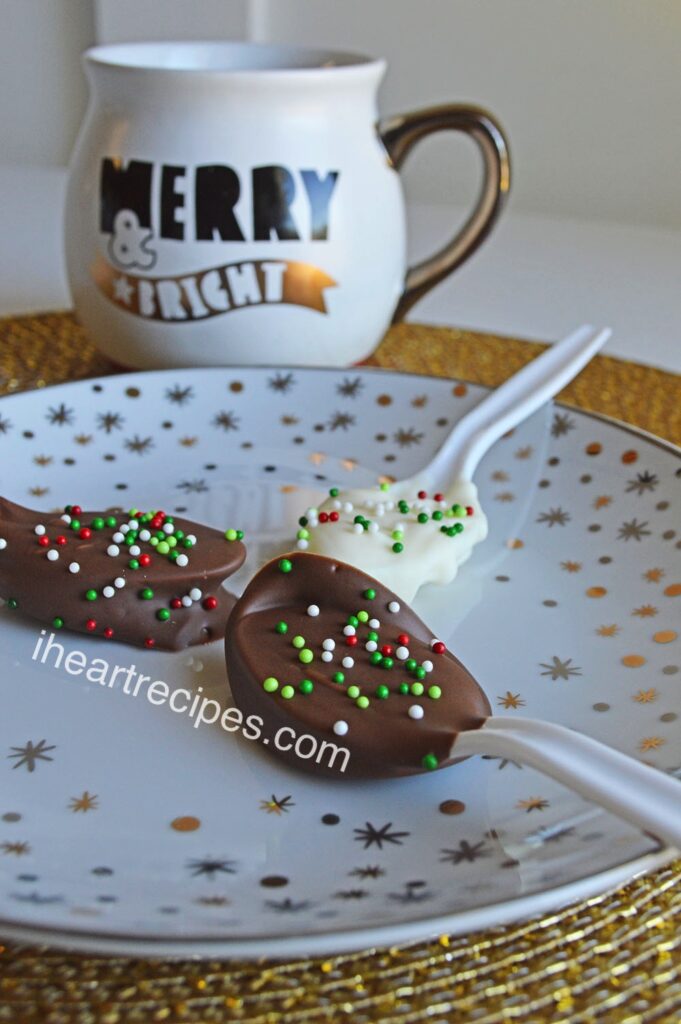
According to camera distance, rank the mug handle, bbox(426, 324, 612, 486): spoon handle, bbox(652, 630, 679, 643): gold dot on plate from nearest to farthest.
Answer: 1. bbox(652, 630, 679, 643): gold dot on plate
2. bbox(426, 324, 612, 486): spoon handle
3. the mug handle

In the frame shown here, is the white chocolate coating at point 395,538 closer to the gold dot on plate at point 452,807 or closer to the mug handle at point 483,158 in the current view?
the gold dot on plate at point 452,807

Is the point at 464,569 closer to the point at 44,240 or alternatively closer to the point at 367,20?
the point at 44,240

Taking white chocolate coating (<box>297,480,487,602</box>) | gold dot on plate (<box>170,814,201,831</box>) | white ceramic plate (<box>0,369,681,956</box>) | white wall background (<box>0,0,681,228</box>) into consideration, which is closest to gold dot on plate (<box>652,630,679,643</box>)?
white ceramic plate (<box>0,369,681,956</box>)

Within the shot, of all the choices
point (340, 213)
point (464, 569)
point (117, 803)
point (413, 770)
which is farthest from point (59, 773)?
point (340, 213)

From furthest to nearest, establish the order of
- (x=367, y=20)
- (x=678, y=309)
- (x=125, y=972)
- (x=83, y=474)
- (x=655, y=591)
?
(x=367, y=20) → (x=678, y=309) → (x=83, y=474) → (x=655, y=591) → (x=125, y=972)

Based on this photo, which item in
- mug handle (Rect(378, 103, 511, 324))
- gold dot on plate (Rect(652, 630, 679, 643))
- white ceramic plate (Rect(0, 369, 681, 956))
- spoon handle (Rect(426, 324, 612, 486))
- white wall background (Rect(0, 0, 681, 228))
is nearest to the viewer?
white ceramic plate (Rect(0, 369, 681, 956))

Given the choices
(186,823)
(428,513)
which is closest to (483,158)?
(428,513)

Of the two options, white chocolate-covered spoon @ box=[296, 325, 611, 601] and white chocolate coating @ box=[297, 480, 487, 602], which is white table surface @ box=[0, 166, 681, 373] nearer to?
white chocolate-covered spoon @ box=[296, 325, 611, 601]

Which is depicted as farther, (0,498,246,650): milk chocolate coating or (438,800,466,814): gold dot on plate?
(0,498,246,650): milk chocolate coating

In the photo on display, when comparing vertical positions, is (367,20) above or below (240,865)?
above
